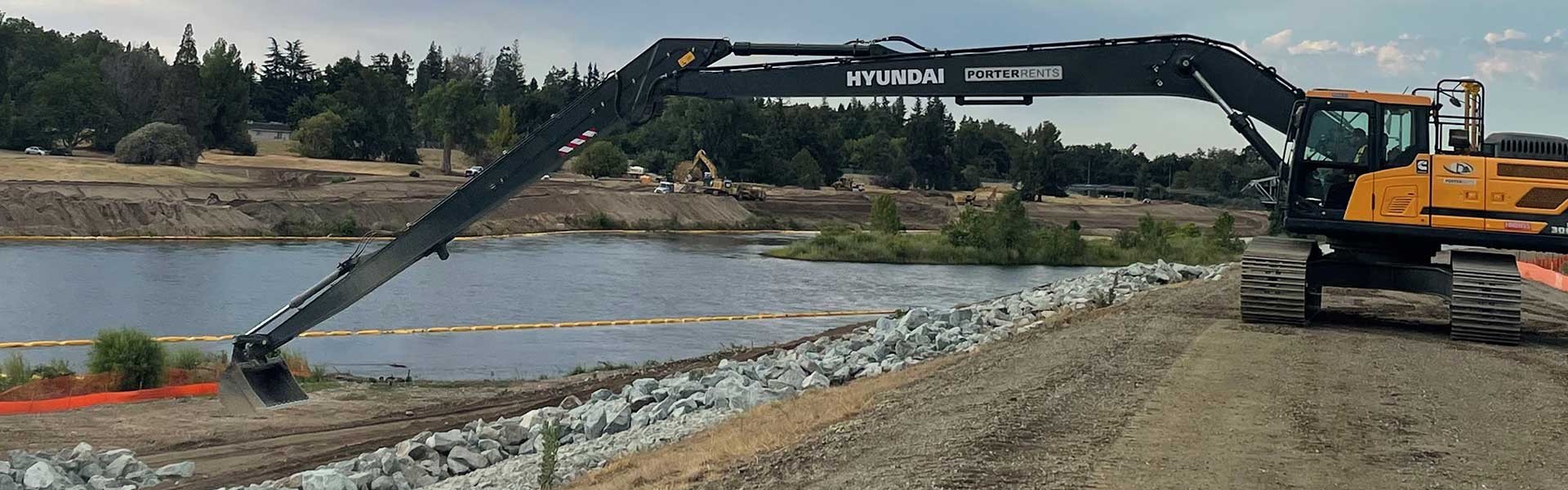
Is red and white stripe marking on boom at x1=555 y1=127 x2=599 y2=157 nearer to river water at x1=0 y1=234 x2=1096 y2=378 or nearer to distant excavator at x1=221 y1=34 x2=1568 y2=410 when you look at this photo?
distant excavator at x1=221 y1=34 x2=1568 y2=410

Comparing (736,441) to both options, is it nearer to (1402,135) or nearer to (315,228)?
(1402,135)

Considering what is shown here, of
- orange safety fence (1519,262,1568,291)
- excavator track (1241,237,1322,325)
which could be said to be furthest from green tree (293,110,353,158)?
excavator track (1241,237,1322,325)

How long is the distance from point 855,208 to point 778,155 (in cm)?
2241

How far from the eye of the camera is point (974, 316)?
917 inches

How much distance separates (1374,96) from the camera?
53.3ft

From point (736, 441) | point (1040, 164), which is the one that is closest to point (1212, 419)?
point (736, 441)

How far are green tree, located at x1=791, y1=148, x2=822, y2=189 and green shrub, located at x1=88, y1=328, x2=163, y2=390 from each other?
96400 mm

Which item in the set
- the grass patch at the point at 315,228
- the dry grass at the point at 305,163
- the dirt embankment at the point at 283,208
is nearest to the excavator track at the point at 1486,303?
the dirt embankment at the point at 283,208

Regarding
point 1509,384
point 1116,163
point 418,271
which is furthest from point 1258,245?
point 1116,163

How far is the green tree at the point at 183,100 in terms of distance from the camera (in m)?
105

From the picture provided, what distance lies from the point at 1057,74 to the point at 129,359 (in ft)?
51.5

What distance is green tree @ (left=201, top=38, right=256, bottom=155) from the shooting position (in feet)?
358

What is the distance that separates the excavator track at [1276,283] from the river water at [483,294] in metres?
14.0

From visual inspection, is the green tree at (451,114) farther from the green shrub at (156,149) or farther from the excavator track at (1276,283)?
the excavator track at (1276,283)
